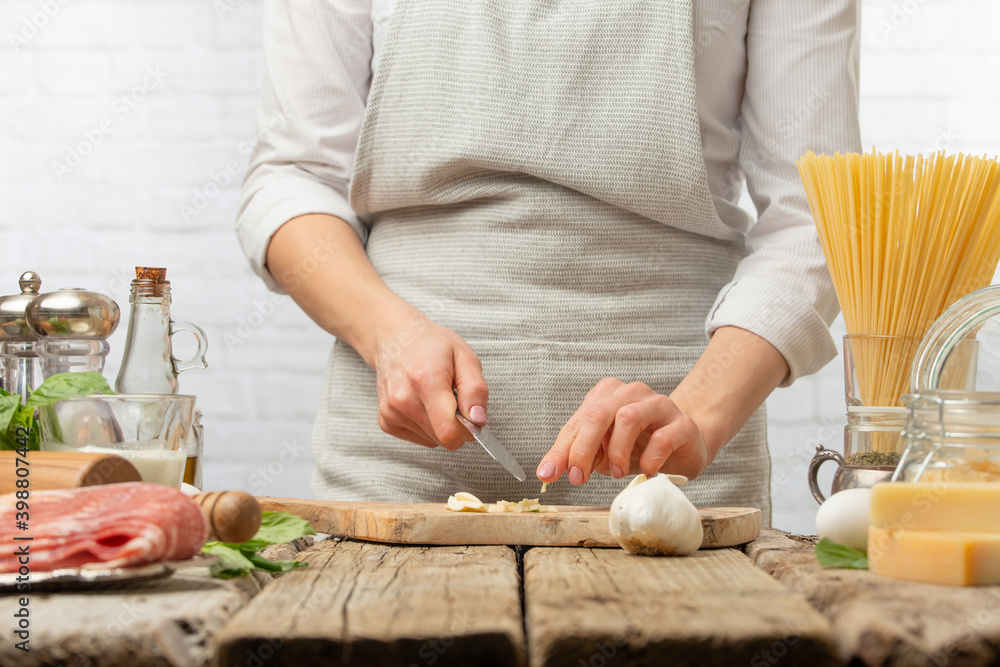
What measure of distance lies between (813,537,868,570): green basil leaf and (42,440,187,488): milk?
451mm

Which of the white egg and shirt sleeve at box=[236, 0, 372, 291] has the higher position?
shirt sleeve at box=[236, 0, 372, 291]

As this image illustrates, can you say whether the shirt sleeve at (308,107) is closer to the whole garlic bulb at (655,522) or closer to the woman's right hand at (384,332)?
the woman's right hand at (384,332)

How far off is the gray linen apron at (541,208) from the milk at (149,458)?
361 millimetres

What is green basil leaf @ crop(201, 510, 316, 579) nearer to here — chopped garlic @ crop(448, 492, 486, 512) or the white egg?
chopped garlic @ crop(448, 492, 486, 512)

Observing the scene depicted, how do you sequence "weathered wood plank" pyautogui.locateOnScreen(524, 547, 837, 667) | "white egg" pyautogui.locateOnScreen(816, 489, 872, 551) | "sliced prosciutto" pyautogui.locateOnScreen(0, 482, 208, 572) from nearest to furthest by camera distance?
"weathered wood plank" pyautogui.locateOnScreen(524, 547, 837, 667), "sliced prosciutto" pyautogui.locateOnScreen(0, 482, 208, 572), "white egg" pyautogui.locateOnScreen(816, 489, 872, 551)

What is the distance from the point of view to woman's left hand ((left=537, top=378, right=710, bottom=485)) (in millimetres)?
733

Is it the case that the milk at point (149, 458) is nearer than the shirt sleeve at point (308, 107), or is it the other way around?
the milk at point (149, 458)

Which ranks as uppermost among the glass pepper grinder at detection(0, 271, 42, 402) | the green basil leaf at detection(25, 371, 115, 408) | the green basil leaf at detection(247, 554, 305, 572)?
the glass pepper grinder at detection(0, 271, 42, 402)

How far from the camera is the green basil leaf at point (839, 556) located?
542 mm

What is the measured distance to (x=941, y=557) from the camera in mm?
474

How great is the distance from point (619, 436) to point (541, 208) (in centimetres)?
32

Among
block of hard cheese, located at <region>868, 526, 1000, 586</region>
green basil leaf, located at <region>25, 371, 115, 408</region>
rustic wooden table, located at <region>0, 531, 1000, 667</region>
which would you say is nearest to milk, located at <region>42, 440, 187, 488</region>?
green basil leaf, located at <region>25, 371, 115, 408</region>

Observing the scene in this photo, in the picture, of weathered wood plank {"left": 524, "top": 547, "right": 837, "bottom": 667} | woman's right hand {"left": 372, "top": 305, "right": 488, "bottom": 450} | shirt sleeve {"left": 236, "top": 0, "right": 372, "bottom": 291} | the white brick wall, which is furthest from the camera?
the white brick wall

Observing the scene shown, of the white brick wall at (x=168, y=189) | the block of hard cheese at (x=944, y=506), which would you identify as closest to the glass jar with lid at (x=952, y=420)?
the block of hard cheese at (x=944, y=506)
